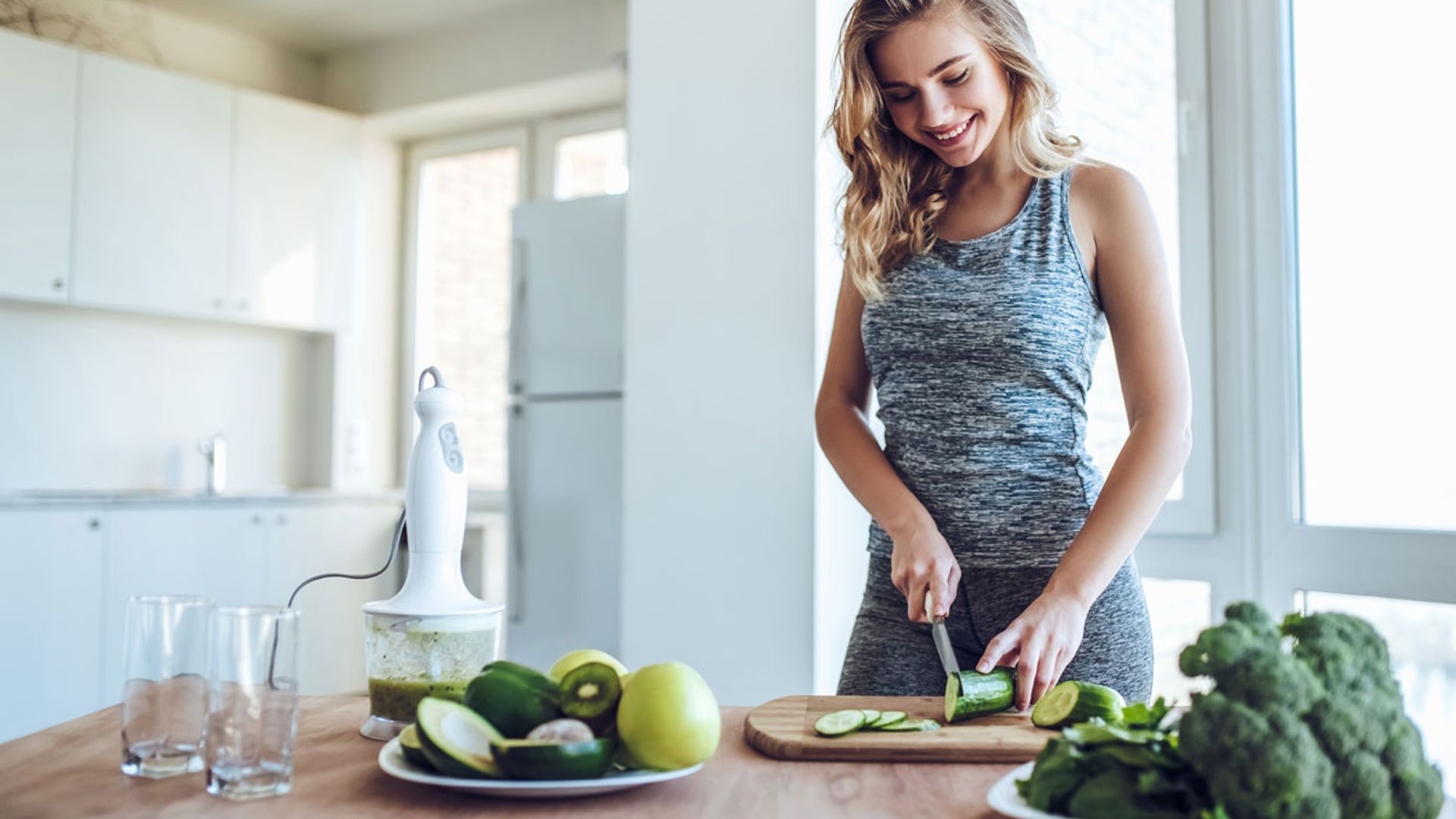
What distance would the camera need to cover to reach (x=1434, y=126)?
2.25 m

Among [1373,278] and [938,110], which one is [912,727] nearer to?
[938,110]

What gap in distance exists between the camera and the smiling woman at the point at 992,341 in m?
1.35

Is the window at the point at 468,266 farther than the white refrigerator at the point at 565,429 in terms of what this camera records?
Yes

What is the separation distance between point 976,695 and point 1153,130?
6.73ft

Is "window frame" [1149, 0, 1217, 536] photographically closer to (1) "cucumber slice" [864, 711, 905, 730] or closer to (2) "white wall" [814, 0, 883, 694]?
(2) "white wall" [814, 0, 883, 694]

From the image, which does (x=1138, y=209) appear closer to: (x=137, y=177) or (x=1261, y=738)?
(x=1261, y=738)

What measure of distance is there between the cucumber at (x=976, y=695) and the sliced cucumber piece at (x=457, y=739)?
402 millimetres

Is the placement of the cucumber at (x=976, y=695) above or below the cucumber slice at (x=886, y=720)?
above

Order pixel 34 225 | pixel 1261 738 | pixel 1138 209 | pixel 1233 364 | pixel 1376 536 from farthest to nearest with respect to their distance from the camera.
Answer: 1. pixel 34 225
2. pixel 1233 364
3. pixel 1376 536
4. pixel 1138 209
5. pixel 1261 738

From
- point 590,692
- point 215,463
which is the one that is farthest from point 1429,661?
point 215,463

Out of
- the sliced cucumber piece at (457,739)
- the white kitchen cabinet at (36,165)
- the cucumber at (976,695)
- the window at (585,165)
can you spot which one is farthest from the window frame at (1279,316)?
the white kitchen cabinet at (36,165)

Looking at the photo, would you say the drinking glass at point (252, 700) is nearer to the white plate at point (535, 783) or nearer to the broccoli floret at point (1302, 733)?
the white plate at point (535, 783)

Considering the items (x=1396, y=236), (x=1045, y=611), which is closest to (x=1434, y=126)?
(x=1396, y=236)

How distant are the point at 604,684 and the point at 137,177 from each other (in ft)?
12.9
